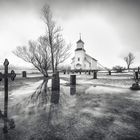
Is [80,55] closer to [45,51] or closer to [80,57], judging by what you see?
[80,57]

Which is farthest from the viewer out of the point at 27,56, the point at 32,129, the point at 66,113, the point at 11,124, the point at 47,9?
the point at 47,9

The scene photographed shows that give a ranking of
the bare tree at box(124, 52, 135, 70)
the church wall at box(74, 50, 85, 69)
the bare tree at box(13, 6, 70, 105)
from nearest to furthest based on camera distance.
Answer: the bare tree at box(13, 6, 70, 105) < the church wall at box(74, 50, 85, 69) < the bare tree at box(124, 52, 135, 70)

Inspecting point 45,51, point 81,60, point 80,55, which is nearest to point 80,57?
point 80,55

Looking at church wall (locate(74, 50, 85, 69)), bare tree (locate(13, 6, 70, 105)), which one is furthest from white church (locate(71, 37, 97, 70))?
bare tree (locate(13, 6, 70, 105))

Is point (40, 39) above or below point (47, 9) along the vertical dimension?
below

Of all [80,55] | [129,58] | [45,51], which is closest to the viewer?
[45,51]

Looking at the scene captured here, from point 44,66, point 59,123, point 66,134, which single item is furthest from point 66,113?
point 44,66

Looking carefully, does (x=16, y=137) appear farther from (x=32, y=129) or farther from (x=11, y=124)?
(x=11, y=124)

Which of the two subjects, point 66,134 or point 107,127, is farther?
point 107,127

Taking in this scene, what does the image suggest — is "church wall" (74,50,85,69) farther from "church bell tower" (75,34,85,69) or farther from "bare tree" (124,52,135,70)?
"bare tree" (124,52,135,70)

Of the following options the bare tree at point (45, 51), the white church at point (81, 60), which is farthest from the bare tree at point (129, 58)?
the bare tree at point (45, 51)

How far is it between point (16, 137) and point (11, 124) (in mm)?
630

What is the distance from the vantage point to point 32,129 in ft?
7.54

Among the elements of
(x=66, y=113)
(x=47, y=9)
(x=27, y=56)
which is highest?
(x=47, y=9)
